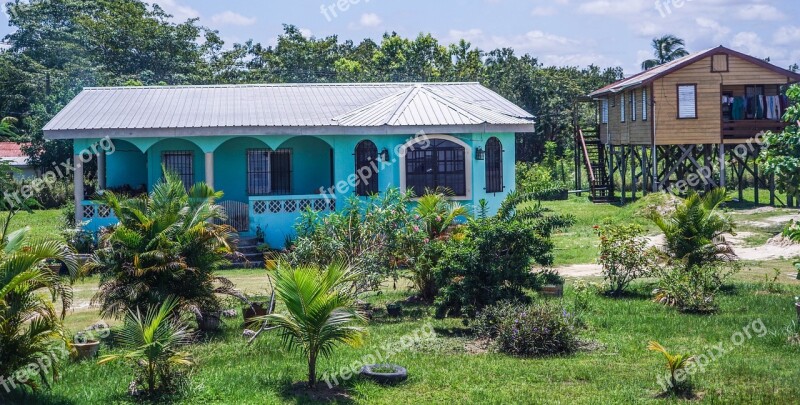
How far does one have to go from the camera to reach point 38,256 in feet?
35.4

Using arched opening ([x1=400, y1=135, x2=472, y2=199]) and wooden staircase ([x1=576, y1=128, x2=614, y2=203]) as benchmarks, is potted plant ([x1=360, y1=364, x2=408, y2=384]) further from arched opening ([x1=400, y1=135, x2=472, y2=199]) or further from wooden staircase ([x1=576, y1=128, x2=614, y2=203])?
wooden staircase ([x1=576, y1=128, x2=614, y2=203])

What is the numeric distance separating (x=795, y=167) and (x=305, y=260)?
7.95 meters

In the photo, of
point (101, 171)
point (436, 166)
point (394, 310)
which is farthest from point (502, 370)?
point (101, 171)

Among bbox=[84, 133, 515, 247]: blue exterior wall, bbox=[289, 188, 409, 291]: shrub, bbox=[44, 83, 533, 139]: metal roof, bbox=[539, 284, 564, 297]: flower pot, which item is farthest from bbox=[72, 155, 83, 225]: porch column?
bbox=[539, 284, 564, 297]: flower pot

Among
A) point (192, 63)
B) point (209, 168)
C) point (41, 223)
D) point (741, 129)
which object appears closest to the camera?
point (209, 168)

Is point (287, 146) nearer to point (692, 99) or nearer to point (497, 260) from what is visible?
point (497, 260)

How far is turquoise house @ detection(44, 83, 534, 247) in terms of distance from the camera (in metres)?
23.8

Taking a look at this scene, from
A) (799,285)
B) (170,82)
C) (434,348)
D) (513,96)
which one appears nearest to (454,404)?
(434,348)

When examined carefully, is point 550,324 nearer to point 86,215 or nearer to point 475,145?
point 475,145

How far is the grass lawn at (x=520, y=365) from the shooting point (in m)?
10.8

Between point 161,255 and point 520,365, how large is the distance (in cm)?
539

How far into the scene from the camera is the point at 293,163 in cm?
2595

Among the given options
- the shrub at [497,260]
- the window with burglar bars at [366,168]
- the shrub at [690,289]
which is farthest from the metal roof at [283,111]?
the shrub at [497,260]

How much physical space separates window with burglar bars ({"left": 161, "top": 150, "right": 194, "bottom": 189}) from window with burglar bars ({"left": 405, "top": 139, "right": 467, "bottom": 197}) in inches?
243
